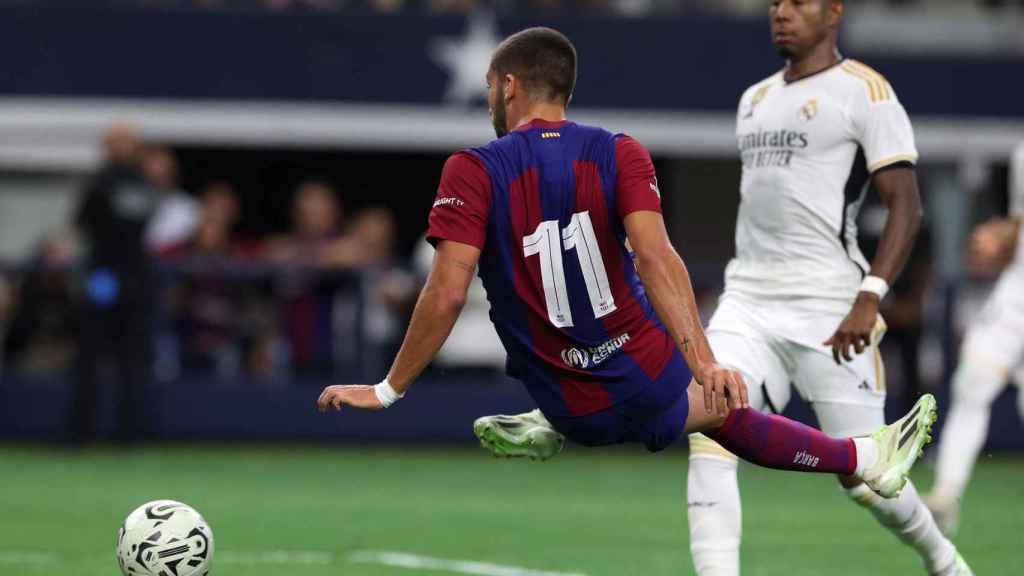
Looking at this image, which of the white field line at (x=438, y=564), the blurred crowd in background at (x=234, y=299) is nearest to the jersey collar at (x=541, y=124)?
the white field line at (x=438, y=564)

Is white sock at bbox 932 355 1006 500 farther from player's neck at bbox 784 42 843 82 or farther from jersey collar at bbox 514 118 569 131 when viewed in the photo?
jersey collar at bbox 514 118 569 131

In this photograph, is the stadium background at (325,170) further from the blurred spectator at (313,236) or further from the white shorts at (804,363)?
the white shorts at (804,363)

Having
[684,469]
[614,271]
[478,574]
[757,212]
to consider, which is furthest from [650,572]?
[684,469]

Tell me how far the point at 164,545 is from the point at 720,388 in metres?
2.25

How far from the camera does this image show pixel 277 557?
8.38m

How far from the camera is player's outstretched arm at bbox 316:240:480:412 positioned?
5754 mm

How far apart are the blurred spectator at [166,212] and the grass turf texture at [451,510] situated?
1.88 meters

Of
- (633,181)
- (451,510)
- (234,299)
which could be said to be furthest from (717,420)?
(234,299)

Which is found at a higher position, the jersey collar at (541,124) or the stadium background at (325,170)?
Answer: the jersey collar at (541,124)

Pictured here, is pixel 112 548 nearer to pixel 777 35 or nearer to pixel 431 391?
pixel 777 35

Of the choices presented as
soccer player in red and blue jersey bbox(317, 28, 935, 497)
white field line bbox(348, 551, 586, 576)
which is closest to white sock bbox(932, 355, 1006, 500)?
white field line bbox(348, 551, 586, 576)

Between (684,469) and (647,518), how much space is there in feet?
12.1

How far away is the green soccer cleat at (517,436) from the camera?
20.7 ft

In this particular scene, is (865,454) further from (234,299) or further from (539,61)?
(234,299)
